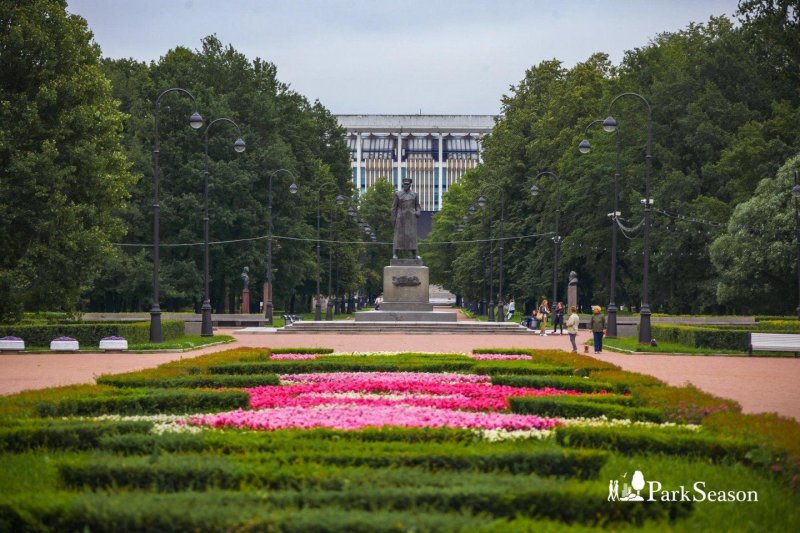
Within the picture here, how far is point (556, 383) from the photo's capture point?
715 inches

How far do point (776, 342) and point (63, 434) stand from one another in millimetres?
24300

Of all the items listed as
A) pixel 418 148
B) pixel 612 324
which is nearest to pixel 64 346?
pixel 612 324

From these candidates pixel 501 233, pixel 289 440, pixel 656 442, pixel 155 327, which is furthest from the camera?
pixel 501 233

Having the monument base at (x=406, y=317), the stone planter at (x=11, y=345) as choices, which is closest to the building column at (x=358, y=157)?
the monument base at (x=406, y=317)

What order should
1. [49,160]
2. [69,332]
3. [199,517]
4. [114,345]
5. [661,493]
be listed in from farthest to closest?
[49,160] < [69,332] < [114,345] < [661,493] < [199,517]

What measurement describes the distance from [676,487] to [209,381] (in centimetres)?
1027

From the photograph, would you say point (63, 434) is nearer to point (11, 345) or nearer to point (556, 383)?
point (556, 383)

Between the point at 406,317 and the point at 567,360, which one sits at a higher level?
the point at 406,317

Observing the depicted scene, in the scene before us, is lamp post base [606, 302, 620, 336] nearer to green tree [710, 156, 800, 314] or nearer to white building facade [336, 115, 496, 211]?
green tree [710, 156, 800, 314]

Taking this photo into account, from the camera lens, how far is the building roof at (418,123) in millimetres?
176750

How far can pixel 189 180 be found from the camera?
6078 centimetres

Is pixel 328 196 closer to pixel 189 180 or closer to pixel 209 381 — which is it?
pixel 189 180

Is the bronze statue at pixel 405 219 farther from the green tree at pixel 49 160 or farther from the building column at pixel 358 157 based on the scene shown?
the building column at pixel 358 157

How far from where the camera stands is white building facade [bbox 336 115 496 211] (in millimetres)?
176125
